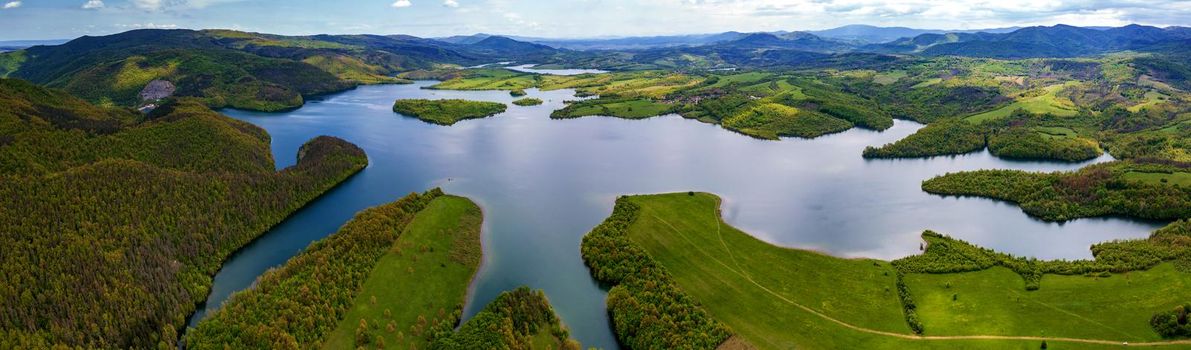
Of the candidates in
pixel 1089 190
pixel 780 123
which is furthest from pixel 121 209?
pixel 780 123

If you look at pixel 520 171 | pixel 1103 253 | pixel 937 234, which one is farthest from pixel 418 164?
pixel 1103 253

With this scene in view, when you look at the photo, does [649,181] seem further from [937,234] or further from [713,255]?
[937,234]

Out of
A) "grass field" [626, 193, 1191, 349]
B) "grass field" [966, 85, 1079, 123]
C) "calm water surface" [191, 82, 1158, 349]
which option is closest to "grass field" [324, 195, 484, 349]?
"calm water surface" [191, 82, 1158, 349]

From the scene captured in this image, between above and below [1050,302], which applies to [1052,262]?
above

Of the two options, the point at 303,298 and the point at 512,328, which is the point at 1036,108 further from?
the point at 303,298

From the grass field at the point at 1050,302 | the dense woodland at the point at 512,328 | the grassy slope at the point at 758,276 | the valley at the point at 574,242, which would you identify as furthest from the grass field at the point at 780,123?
the dense woodland at the point at 512,328
